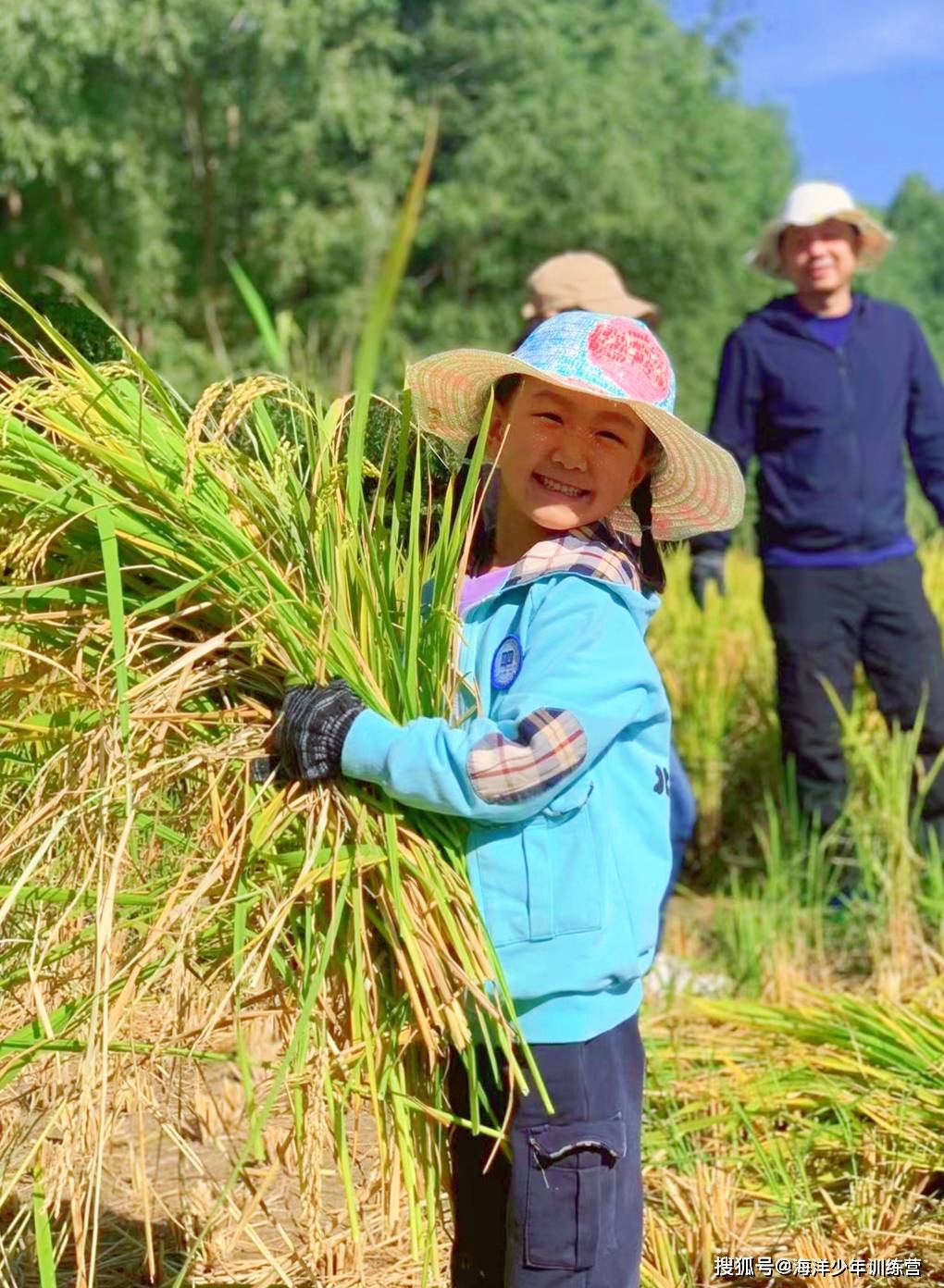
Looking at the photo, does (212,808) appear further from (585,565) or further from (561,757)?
(585,565)

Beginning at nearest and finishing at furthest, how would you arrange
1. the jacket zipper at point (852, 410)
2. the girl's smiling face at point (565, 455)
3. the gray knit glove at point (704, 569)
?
the girl's smiling face at point (565, 455) → the jacket zipper at point (852, 410) → the gray knit glove at point (704, 569)

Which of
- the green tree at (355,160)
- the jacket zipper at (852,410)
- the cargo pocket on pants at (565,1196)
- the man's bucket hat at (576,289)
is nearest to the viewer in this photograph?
the cargo pocket on pants at (565,1196)

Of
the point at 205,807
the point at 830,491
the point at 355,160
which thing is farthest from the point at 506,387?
the point at 355,160

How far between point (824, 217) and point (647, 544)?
8.88ft

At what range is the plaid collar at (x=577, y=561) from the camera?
180 cm

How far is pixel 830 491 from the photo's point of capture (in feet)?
14.4

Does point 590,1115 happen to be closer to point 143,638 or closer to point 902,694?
→ point 143,638

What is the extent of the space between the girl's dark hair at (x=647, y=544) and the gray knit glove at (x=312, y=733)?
49 centimetres

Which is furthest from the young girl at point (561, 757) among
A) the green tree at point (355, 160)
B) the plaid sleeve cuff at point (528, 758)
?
the green tree at point (355, 160)

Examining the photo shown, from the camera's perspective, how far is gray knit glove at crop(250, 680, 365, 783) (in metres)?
1.63

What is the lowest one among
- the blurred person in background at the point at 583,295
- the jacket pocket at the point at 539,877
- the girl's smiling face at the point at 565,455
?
the jacket pocket at the point at 539,877

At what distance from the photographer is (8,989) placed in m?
1.78

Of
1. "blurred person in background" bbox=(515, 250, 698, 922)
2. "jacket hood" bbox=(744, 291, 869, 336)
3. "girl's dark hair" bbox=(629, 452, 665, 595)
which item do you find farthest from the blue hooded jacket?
"jacket hood" bbox=(744, 291, 869, 336)

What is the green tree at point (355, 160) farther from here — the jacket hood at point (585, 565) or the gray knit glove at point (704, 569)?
the jacket hood at point (585, 565)
